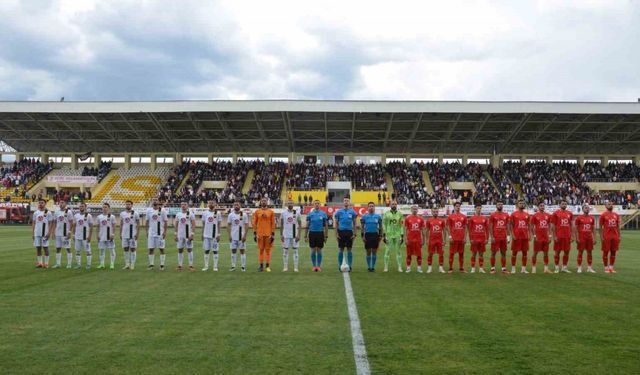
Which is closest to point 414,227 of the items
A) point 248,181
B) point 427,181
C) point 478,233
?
point 478,233

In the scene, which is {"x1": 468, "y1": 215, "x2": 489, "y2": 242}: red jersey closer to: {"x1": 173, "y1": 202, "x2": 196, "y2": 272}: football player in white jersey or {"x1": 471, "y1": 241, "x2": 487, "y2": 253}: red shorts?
{"x1": 471, "y1": 241, "x2": 487, "y2": 253}: red shorts

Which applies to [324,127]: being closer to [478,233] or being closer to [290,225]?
[290,225]

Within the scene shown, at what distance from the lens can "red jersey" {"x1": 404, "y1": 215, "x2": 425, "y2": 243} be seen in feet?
51.3

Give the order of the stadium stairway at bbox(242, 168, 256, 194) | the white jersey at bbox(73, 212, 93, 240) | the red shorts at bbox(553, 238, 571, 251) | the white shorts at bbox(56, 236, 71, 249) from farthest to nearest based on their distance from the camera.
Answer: the stadium stairway at bbox(242, 168, 256, 194) < the white jersey at bbox(73, 212, 93, 240) < the white shorts at bbox(56, 236, 71, 249) < the red shorts at bbox(553, 238, 571, 251)

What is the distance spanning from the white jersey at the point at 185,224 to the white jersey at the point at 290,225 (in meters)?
2.57

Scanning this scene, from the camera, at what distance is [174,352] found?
6598 millimetres

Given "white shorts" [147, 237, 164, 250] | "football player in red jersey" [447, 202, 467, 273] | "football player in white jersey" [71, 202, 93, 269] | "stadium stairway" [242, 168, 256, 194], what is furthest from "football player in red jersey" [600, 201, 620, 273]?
"stadium stairway" [242, 168, 256, 194]

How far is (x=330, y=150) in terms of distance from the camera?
55062 mm

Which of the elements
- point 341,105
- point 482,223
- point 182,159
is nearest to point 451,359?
point 482,223

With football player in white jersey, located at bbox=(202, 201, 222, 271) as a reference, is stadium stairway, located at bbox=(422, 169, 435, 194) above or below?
above

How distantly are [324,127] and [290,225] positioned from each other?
34745 mm

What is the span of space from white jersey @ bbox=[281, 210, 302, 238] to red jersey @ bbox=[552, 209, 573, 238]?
24.5ft

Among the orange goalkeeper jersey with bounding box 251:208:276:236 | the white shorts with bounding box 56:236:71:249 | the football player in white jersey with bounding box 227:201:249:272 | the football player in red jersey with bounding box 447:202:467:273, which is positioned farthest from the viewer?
the white shorts with bounding box 56:236:71:249

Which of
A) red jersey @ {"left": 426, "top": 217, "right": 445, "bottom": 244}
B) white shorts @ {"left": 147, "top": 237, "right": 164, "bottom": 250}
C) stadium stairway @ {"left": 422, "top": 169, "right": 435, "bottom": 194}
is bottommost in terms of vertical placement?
white shorts @ {"left": 147, "top": 237, "right": 164, "bottom": 250}
